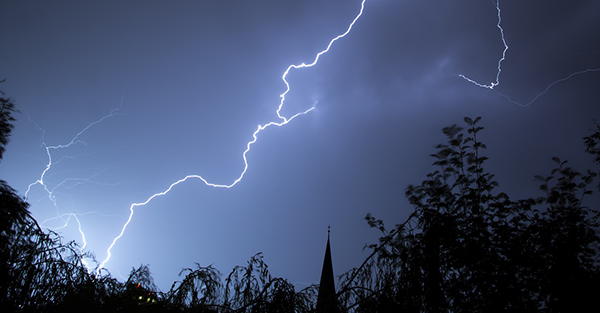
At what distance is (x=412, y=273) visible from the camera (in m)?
2.60

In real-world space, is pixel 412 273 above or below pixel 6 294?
above

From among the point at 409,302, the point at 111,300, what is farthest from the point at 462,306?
the point at 111,300

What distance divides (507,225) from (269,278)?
7.40ft

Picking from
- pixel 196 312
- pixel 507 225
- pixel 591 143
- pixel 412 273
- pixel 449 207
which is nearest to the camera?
pixel 196 312

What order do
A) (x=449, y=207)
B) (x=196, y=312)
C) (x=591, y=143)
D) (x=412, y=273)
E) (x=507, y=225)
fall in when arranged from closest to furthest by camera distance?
(x=196, y=312) → (x=412, y=273) → (x=507, y=225) → (x=449, y=207) → (x=591, y=143)

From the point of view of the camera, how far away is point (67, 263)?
9.61 ft

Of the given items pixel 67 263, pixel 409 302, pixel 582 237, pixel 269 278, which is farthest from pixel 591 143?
pixel 67 263

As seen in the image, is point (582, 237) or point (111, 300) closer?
point (111, 300)

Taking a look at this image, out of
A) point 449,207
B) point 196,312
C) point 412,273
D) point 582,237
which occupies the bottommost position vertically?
point 196,312

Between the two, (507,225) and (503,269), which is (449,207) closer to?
(507,225)

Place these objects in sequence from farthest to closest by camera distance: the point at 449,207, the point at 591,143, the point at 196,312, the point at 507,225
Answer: the point at 591,143 → the point at 449,207 → the point at 507,225 → the point at 196,312

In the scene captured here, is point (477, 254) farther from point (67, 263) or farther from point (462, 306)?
point (67, 263)

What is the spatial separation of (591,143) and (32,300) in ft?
26.6

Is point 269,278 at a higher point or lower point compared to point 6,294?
higher
